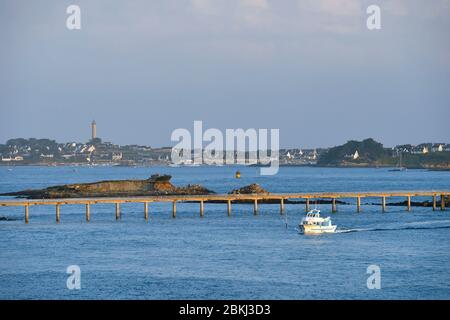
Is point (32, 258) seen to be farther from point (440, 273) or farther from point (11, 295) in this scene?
point (440, 273)

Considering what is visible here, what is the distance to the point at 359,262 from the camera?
67250mm

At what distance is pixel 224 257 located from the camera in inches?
2771

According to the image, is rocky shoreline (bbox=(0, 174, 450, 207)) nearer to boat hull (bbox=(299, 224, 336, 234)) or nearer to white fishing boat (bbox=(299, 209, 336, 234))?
white fishing boat (bbox=(299, 209, 336, 234))

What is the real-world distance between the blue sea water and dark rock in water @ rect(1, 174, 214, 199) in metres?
24.7

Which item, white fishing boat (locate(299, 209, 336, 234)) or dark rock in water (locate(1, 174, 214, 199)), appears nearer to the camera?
white fishing boat (locate(299, 209, 336, 234))

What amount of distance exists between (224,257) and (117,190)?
2949 inches

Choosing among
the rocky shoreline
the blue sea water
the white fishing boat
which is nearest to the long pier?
the blue sea water

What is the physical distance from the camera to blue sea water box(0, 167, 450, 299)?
5562 centimetres

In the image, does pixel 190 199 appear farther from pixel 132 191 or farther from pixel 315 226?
pixel 132 191

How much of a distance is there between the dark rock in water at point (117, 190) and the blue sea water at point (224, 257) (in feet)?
81.2

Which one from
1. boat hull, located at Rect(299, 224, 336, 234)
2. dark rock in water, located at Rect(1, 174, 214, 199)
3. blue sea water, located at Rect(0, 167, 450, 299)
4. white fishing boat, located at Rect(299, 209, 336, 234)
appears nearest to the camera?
blue sea water, located at Rect(0, 167, 450, 299)

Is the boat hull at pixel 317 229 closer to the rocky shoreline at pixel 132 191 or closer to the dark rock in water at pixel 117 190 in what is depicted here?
the rocky shoreline at pixel 132 191
